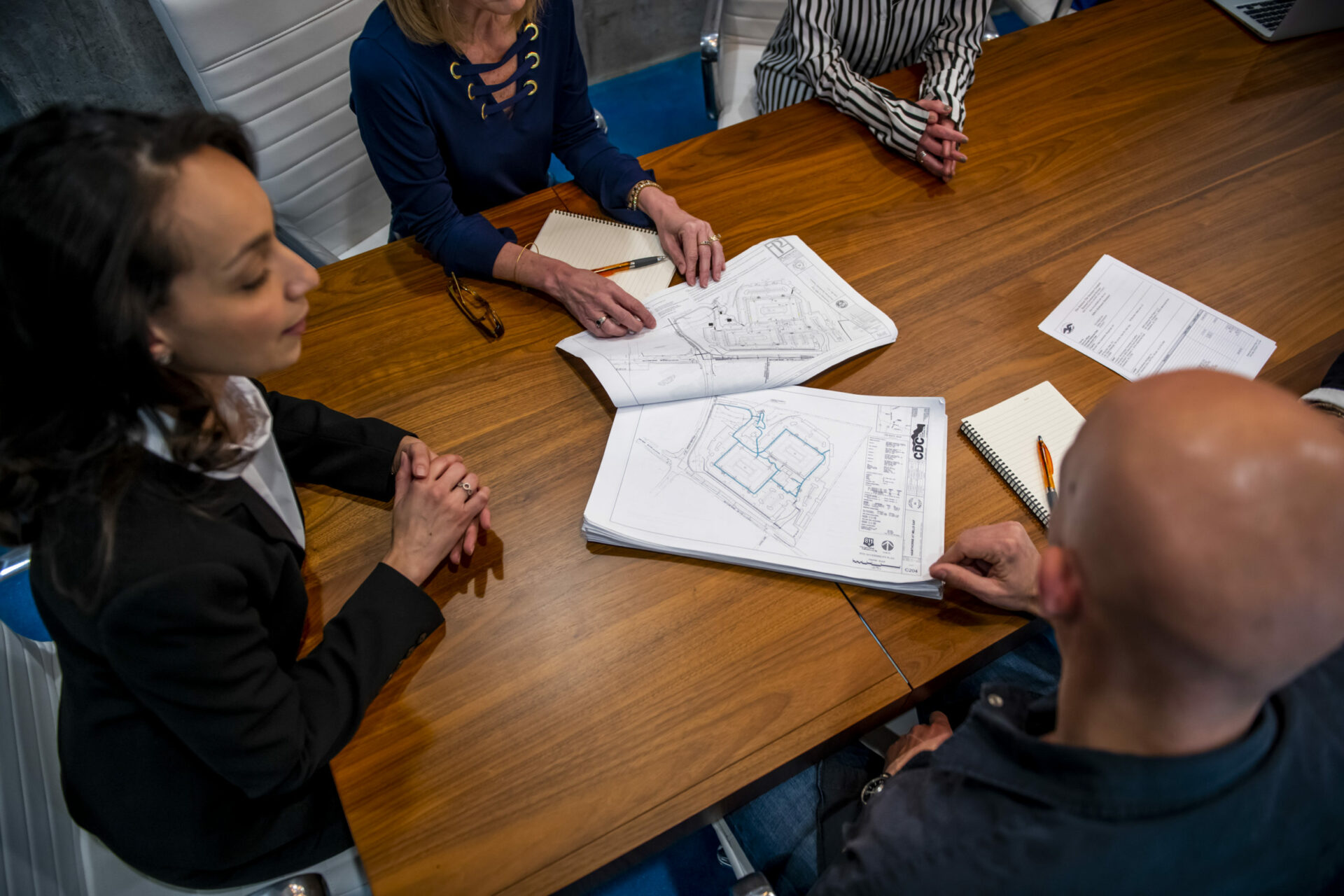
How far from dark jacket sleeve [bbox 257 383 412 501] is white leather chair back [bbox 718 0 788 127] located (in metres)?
1.67

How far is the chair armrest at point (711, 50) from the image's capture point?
83.2 inches

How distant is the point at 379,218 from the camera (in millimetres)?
2137

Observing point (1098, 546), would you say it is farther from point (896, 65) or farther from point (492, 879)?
point (896, 65)

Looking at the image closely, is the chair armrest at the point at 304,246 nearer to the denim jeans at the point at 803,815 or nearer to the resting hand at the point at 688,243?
the resting hand at the point at 688,243

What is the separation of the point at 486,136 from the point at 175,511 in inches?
42.8

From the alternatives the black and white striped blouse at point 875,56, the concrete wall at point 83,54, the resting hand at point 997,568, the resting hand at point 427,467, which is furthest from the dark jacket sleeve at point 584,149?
the concrete wall at point 83,54

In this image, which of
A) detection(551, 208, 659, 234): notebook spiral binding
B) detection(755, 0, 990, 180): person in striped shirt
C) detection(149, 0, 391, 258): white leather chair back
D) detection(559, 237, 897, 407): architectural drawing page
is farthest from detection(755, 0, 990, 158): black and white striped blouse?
detection(149, 0, 391, 258): white leather chair back

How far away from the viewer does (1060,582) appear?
68cm

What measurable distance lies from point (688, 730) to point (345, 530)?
24.1 inches

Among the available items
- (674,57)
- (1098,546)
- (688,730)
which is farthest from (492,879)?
(674,57)

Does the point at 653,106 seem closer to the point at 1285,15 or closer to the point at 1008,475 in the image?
the point at 1285,15

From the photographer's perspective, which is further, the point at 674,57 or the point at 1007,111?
the point at 674,57

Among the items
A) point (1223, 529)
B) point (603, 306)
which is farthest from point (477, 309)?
point (1223, 529)

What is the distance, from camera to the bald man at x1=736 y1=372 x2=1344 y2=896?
1.89 feet
